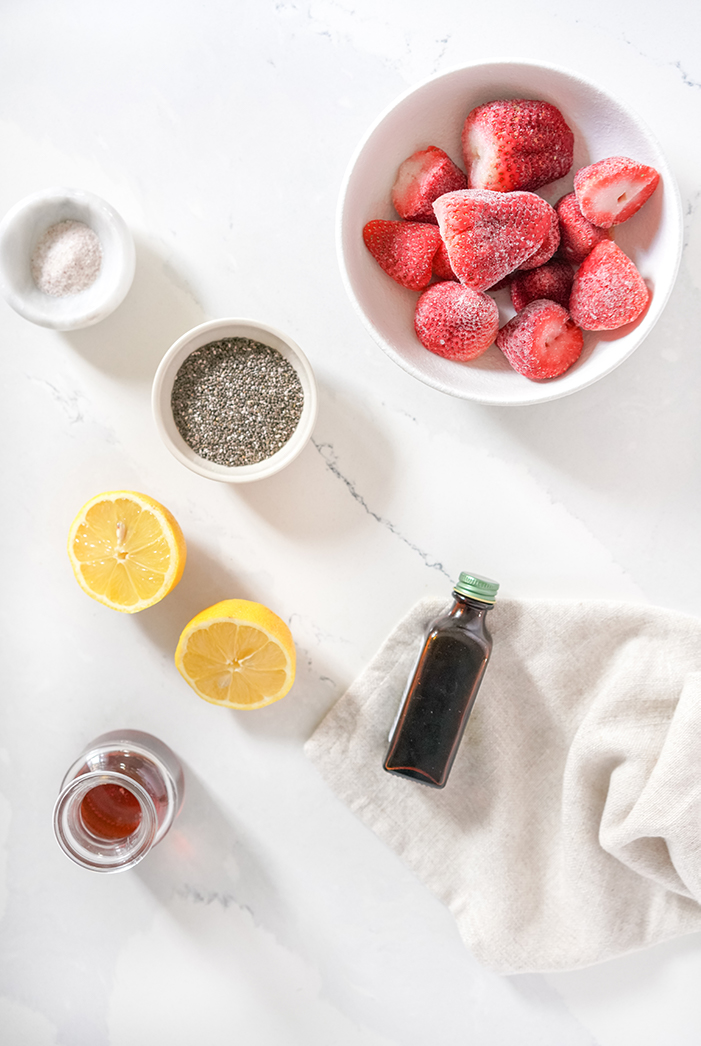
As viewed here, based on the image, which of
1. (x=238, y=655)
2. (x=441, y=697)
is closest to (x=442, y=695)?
(x=441, y=697)

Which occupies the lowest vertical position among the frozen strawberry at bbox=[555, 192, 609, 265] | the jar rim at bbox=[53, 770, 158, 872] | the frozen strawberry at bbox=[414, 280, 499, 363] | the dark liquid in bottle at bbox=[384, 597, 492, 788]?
the jar rim at bbox=[53, 770, 158, 872]

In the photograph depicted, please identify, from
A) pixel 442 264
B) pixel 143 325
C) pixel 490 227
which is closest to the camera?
pixel 490 227

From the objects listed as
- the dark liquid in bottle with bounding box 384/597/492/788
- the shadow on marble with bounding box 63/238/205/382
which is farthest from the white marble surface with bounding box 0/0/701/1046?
the dark liquid in bottle with bounding box 384/597/492/788

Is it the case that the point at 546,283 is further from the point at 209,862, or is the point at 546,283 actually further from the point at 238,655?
the point at 209,862

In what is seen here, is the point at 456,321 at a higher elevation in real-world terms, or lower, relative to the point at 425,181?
lower

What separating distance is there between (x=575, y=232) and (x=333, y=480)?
0.47 metres

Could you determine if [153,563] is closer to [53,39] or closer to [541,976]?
[53,39]

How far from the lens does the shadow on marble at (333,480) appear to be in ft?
3.38

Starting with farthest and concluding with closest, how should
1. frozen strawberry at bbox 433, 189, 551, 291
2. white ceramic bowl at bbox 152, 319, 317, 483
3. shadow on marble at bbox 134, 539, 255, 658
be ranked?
shadow on marble at bbox 134, 539, 255, 658, white ceramic bowl at bbox 152, 319, 317, 483, frozen strawberry at bbox 433, 189, 551, 291

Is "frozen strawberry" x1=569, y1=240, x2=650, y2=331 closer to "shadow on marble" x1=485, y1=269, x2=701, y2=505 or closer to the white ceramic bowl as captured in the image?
"shadow on marble" x1=485, y1=269, x2=701, y2=505

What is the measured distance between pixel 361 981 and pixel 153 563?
29.7 inches

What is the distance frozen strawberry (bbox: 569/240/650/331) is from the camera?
0.83m

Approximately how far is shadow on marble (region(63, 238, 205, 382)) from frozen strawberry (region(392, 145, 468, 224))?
0.34 meters

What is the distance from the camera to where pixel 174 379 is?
3.16 feet
